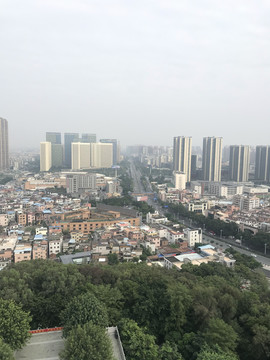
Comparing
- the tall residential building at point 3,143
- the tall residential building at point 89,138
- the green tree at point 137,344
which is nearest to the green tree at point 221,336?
the green tree at point 137,344

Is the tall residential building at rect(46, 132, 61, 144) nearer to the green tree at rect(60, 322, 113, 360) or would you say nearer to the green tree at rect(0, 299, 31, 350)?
the green tree at rect(0, 299, 31, 350)

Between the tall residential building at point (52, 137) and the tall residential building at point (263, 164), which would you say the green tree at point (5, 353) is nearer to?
the tall residential building at point (263, 164)

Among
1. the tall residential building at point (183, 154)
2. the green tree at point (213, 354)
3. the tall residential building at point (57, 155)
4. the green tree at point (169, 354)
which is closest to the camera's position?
the green tree at point (213, 354)

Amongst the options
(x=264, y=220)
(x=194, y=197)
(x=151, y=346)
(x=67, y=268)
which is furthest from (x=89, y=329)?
(x=194, y=197)

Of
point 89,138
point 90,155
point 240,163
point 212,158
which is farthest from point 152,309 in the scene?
point 89,138

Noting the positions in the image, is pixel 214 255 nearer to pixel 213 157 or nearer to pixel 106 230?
pixel 106 230

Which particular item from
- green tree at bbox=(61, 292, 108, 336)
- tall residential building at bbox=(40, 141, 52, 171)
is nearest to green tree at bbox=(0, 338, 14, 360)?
green tree at bbox=(61, 292, 108, 336)

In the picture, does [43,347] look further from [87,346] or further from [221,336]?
[221,336]
